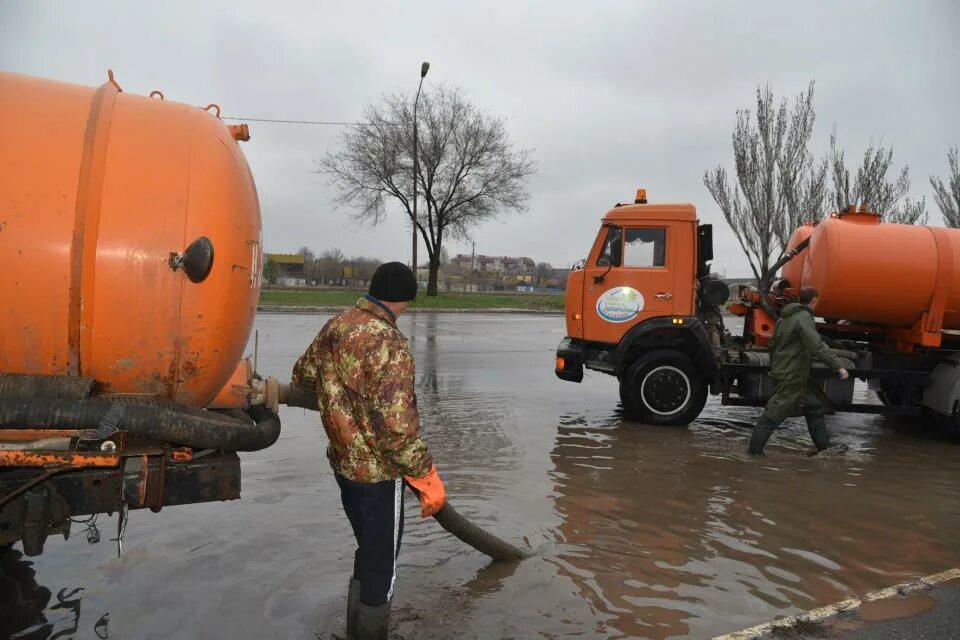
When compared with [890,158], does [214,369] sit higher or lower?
lower

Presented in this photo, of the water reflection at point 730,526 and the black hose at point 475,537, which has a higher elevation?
the black hose at point 475,537

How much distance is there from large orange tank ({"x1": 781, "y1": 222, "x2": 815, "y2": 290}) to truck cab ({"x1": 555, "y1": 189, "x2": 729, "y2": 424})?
3.50ft

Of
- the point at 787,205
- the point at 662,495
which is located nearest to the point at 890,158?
the point at 787,205

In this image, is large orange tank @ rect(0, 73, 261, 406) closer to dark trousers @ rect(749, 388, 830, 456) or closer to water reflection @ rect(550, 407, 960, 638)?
water reflection @ rect(550, 407, 960, 638)

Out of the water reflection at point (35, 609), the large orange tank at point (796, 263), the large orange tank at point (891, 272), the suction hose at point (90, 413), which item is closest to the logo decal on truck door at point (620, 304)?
the large orange tank at point (891, 272)

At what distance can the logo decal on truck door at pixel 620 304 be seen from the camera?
8.28 meters

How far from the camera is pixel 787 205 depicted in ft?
93.5

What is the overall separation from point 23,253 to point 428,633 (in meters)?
2.49

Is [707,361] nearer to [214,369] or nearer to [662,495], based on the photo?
[662,495]

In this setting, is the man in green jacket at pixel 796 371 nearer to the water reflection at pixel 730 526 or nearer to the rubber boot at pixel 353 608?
the water reflection at pixel 730 526

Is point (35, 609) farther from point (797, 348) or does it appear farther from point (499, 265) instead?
point (499, 265)

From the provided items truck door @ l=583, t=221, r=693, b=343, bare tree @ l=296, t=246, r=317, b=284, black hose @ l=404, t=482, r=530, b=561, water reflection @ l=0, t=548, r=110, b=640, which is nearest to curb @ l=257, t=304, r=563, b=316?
truck door @ l=583, t=221, r=693, b=343

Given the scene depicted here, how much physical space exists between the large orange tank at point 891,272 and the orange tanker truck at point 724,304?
1 cm

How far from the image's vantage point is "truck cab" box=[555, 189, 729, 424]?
8.19m
